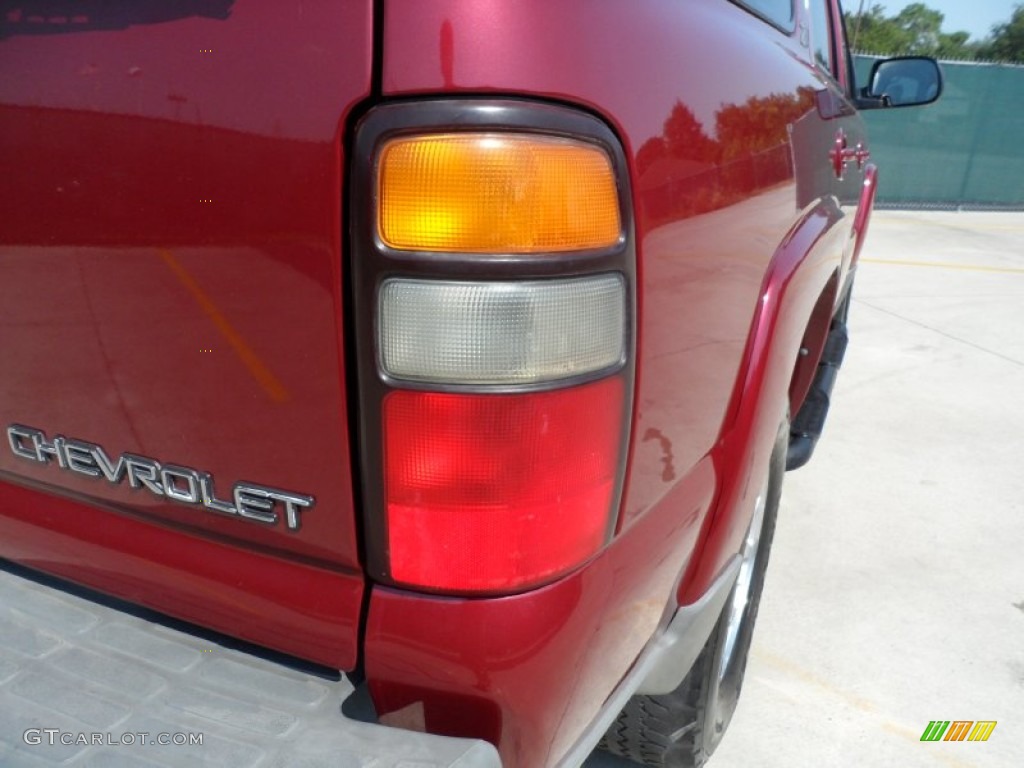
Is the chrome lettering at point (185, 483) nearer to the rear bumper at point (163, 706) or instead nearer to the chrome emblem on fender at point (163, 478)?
the chrome emblem on fender at point (163, 478)

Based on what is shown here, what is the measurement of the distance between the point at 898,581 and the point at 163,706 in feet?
8.17

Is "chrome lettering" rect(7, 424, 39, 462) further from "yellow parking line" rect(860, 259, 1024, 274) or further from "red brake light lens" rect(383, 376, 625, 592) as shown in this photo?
"yellow parking line" rect(860, 259, 1024, 274)

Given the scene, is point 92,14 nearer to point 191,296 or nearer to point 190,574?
point 191,296

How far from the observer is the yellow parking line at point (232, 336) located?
3.37 ft

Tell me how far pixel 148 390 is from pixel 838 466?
10.8 ft

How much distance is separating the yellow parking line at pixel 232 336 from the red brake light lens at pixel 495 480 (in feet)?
0.48

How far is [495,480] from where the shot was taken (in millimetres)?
1015

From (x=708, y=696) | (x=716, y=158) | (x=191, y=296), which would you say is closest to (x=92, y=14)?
(x=191, y=296)

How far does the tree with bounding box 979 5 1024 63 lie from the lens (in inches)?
1657

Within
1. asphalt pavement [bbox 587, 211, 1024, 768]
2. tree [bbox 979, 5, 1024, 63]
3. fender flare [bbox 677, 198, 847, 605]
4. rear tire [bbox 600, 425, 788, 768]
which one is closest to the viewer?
fender flare [bbox 677, 198, 847, 605]

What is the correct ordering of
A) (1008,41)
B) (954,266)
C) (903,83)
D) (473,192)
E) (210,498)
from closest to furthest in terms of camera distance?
(473,192)
(210,498)
(903,83)
(954,266)
(1008,41)

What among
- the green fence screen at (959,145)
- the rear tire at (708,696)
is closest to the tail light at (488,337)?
the rear tire at (708,696)

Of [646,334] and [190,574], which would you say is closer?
[646,334]

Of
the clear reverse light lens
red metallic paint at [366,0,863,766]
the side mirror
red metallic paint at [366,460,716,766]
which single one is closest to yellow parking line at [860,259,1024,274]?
the side mirror
